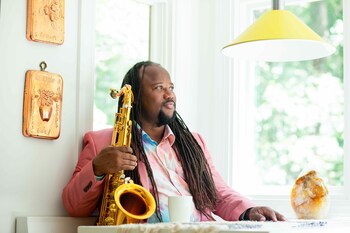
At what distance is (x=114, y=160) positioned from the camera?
3.11 meters

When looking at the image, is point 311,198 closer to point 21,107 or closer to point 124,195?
point 124,195

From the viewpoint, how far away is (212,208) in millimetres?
3564

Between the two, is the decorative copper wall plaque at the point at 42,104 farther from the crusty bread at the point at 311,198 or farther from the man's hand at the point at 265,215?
the crusty bread at the point at 311,198

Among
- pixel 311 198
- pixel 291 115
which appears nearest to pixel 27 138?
pixel 311 198

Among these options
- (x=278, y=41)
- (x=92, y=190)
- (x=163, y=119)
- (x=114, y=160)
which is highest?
(x=278, y=41)

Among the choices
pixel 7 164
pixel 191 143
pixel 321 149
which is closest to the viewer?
pixel 7 164

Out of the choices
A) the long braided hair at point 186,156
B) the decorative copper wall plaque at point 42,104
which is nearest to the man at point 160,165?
the long braided hair at point 186,156

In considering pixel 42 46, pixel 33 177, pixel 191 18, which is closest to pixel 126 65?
pixel 191 18

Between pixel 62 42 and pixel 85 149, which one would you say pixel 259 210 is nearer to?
pixel 85 149

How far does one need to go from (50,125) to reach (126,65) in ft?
3.02

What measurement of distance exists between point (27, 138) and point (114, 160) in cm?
45

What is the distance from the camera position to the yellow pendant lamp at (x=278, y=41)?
Result: 302cm

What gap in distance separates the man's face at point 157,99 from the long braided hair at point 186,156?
0.03m

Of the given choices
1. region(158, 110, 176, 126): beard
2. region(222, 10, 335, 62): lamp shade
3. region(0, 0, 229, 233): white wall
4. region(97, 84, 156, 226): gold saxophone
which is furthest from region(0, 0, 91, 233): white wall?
region(222, 10, 335, 62): lamp shade
